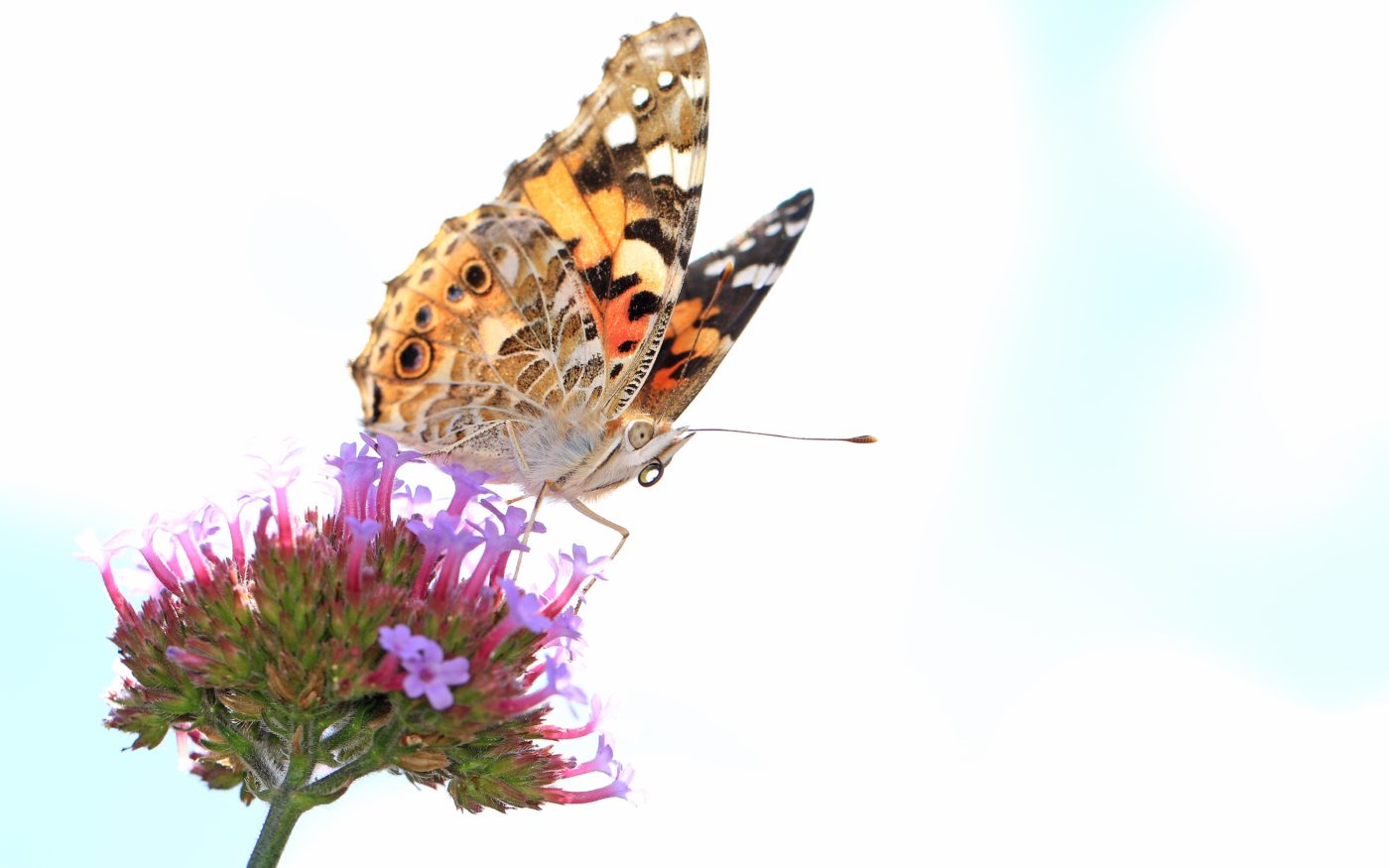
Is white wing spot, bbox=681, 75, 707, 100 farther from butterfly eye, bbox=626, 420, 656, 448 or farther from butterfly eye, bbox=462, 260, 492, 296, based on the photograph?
butterfly eye, bbox=626, 420, 656, 448

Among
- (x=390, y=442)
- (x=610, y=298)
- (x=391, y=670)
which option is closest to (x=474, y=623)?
(x=391, y=670)

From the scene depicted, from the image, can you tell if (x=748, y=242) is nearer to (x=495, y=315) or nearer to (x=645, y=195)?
(x=645, y=195)

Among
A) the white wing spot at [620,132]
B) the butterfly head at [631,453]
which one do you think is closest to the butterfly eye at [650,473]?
the butterfly head at [631,453]

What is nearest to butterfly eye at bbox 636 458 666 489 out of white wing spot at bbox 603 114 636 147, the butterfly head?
the butterfly head

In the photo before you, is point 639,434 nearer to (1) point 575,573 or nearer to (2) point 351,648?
(1) point 575,573

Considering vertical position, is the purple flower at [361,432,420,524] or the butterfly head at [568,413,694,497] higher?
the butterfly head at [568,413,694,497]

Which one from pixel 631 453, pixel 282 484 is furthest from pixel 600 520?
pixel 282 484
